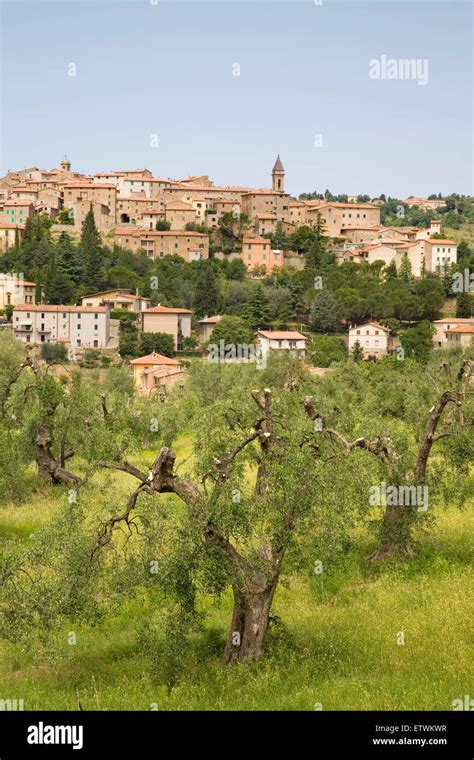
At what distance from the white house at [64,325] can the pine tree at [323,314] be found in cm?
1602

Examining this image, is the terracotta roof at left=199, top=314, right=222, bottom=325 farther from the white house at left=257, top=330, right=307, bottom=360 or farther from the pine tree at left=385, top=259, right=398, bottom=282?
the pine tree at left=385, top=259, right=398, bottom=282

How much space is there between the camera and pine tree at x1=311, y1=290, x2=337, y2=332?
255 feet

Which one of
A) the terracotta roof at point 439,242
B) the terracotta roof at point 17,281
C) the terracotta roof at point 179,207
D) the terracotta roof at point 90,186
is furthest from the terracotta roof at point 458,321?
the terracotta roof at point 90,186

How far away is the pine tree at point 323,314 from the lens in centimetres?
7786

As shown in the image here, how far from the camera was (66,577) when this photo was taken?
1055 centimetres

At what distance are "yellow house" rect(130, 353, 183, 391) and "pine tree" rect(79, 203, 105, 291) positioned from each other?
2176 cm

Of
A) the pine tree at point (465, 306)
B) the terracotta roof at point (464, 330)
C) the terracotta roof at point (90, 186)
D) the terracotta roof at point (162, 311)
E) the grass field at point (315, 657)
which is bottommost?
the grass field at point (315, 657)

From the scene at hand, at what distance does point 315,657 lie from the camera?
1049 cm

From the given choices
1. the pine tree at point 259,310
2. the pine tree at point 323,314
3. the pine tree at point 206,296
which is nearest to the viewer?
the pine tree at point 259,310

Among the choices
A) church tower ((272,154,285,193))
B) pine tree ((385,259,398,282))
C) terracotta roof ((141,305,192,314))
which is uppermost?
church tower ((272,154,285,193))

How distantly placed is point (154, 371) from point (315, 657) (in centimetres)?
4883

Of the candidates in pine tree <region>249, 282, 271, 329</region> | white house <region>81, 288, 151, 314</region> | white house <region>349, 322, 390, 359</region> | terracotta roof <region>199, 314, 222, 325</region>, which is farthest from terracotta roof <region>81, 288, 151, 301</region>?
white house <region>349, 322, 390, 359</region>

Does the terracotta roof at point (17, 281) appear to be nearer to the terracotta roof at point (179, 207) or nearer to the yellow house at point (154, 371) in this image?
the yellow house at point (154, 371)

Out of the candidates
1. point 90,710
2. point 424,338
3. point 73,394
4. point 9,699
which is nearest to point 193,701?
point 90,710
